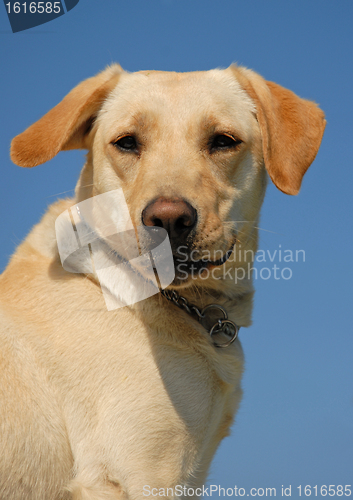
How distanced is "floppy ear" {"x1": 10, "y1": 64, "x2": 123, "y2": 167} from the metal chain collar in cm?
139

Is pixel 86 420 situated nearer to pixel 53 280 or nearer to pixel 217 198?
pixel 53 280

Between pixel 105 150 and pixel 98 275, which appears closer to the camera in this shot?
pixel 98 275

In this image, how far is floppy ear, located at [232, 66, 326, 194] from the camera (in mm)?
3820

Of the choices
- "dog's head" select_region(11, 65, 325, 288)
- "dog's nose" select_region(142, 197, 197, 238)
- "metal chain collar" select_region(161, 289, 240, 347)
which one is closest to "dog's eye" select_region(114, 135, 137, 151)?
"dog's head" select_region(11, 65, 325, 288)

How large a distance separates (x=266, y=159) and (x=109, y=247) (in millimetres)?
1401

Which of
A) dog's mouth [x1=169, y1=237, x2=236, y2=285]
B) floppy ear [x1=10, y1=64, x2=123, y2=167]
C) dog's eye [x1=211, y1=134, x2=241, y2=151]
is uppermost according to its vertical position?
floppy ear [x1=10, y1=64, x2=123, y2=167]

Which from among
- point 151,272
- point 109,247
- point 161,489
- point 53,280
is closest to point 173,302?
point 151,272

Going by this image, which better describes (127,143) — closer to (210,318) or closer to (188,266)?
(188,266)

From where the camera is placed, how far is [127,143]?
3842mm

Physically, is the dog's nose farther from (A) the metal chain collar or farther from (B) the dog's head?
(A) the metal chain collar

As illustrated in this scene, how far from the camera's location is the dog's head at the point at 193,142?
3.50 meters

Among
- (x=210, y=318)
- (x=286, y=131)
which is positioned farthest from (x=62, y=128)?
(x=210, y=318)

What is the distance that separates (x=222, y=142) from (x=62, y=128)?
1239 millimetres

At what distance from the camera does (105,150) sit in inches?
153
